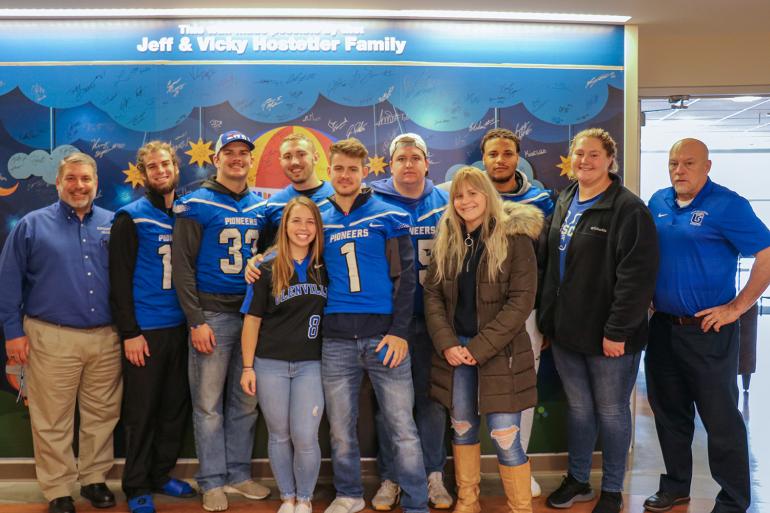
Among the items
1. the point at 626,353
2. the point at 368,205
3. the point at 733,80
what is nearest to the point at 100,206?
the point at 368,205

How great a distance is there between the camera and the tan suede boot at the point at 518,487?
293 cm

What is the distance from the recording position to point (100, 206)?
3.78 meters

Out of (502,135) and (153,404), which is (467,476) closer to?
(153,404)

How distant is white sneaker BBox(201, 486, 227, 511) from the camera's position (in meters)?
3.32

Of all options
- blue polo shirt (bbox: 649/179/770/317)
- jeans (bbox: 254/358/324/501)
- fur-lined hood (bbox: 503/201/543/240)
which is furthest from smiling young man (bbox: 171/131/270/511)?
blue polo shirt (bbox: 649/179/770/317)

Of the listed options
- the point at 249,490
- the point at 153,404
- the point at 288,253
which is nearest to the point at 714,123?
the point at 288,253

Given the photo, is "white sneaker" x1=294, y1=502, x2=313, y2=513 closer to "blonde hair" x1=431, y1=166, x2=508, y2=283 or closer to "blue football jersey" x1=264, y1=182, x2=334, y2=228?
"blonde hair" x1=431, y1=166, x2=508, y2=283

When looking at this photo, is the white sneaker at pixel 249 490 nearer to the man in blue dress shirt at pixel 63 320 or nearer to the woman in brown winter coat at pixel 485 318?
the man in blue dress shirt at pixel 63 320

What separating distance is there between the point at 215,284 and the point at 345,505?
1.23 metres

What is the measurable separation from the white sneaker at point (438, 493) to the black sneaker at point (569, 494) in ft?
1.72

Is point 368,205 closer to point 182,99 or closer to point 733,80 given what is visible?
point 182,99

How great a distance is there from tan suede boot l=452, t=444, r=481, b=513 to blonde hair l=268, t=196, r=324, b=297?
3.39ft

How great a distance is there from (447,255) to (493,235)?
0.75ft
